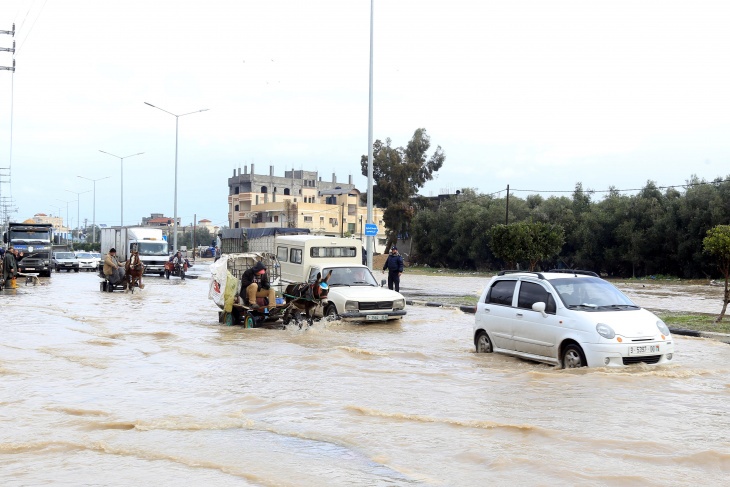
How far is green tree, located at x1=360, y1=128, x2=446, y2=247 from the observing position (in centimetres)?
7325

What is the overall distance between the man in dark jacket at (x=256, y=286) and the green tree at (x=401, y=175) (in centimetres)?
5387

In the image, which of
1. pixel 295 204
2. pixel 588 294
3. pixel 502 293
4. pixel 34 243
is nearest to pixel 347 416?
pixel 588 294

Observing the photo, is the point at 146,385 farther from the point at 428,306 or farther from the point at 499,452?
the point at 428,306

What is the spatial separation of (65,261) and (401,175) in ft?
97.5

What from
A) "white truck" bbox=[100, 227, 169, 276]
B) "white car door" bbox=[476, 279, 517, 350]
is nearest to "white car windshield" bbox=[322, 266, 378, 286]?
"white car door" bbox=[476, 279, 517, 350]

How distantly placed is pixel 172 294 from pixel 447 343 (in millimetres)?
18167

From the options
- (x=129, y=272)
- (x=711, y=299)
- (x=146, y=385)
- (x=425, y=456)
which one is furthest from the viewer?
(x=129, y=272)

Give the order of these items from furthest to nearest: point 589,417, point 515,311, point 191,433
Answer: point 515,311, point 589,417, point 191,433

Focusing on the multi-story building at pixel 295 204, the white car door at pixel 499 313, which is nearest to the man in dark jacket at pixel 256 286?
the white car door at pixel 499 313

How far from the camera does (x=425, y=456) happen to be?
729cm

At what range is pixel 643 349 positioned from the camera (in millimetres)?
11156

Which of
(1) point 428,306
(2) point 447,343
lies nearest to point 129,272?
(1) point 428,306

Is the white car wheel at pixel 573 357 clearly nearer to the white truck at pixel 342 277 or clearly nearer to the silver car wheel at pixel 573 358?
the silver car wheel at pixel 573 358

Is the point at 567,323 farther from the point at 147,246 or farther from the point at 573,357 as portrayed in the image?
the point at 147,246
